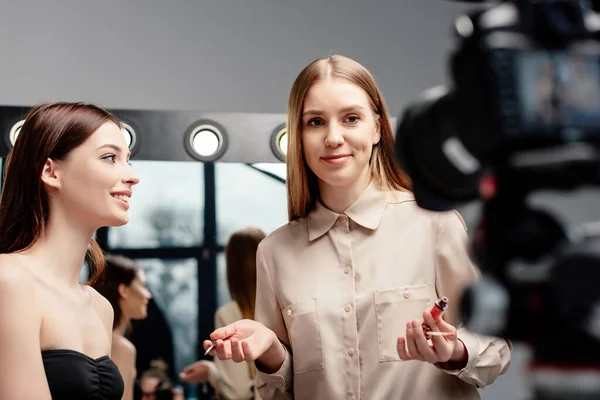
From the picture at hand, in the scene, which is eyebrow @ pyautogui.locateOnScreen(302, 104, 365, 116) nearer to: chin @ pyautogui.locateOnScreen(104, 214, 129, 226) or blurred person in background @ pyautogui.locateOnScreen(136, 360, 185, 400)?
chin @ pyautogui.locateOnScreen(104, 214, 129, 226)

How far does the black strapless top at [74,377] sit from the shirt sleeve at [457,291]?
68 centimetres

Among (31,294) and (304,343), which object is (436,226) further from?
(31,294)

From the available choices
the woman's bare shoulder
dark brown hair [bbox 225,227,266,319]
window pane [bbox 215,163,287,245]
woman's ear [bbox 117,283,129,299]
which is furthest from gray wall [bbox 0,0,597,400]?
the woman's bare shoulder

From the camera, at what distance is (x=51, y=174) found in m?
1.65

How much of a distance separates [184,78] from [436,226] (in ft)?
6.55

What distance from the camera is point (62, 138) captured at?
1652mm

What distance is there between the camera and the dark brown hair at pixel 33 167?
1633mm

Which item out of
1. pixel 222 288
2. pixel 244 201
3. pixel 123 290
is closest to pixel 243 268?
pixel 222 288

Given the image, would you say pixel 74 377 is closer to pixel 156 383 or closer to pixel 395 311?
pixel 395 311

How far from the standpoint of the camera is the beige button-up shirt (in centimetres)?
161

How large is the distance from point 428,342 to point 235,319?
4.03 feet

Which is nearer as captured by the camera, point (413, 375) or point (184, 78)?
point (413, 375)

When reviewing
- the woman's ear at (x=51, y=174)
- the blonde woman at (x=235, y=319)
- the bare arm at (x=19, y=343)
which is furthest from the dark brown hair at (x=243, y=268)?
the bare arm at (x=19, y=343)

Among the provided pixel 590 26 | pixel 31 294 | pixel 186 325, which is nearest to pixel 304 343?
pixel 31 294
